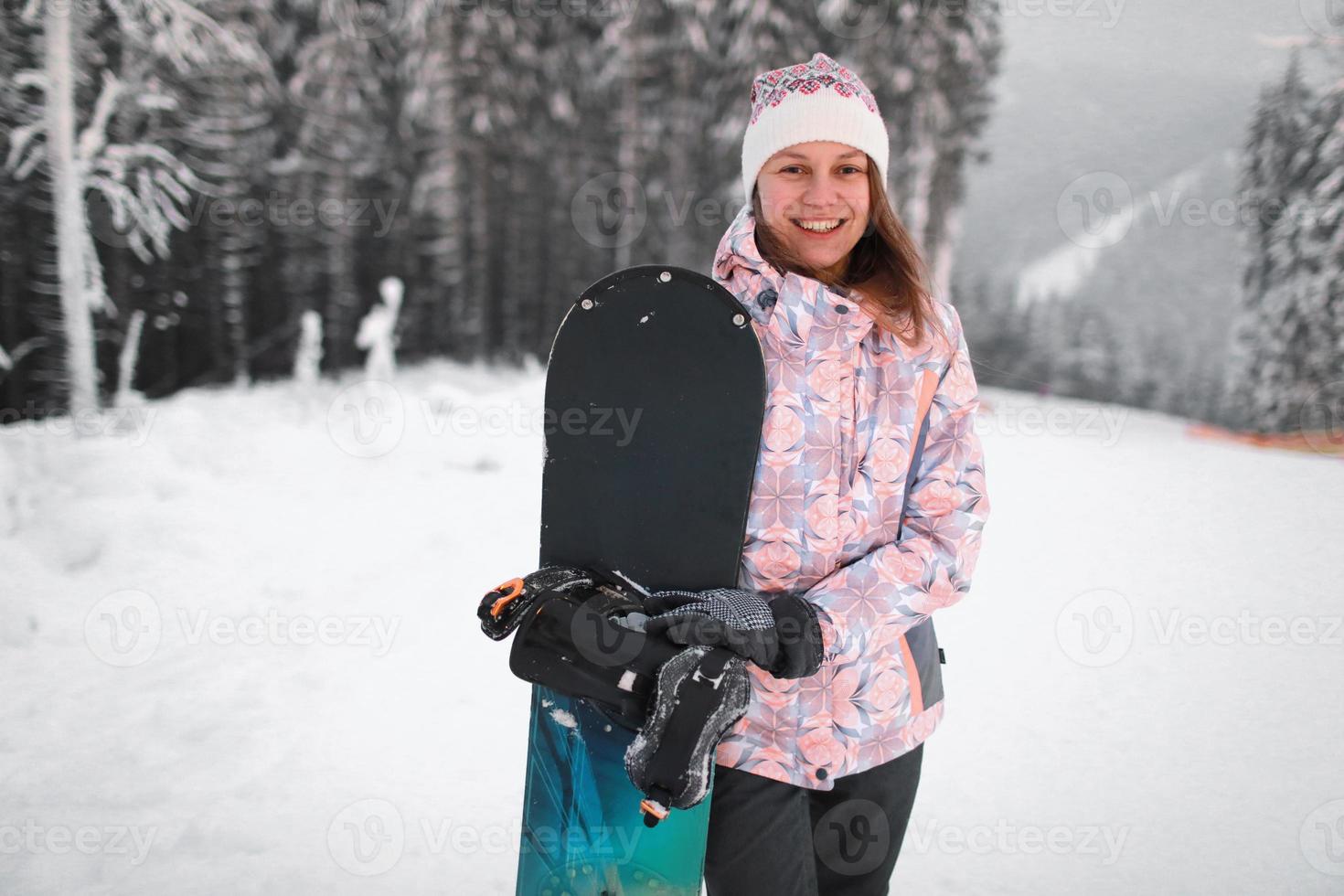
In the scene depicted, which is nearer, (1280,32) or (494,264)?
(1280,32)

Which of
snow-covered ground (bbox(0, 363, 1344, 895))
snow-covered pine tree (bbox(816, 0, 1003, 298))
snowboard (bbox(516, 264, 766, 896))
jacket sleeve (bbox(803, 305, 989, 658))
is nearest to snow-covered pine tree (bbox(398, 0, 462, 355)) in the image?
snow-covered ground (bbox(0, 363, 1344, 895))

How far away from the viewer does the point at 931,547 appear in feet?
4.19

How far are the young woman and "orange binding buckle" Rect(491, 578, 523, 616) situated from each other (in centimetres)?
26

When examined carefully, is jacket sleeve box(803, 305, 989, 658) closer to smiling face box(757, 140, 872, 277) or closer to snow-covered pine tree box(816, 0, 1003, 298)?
smiling face box(757, 140, 872, 277)

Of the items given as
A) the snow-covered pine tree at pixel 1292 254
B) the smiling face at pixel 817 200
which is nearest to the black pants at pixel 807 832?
the smiling face at pixel 817 200

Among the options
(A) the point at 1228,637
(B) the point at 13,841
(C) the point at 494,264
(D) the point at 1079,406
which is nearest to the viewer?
(B) the point at 13,841

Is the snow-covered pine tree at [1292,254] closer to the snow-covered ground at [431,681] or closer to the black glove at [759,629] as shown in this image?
the snow-covered ground at [431,681]

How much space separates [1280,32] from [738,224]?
7.76 m

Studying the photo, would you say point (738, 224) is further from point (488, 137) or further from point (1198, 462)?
point (488, 137)

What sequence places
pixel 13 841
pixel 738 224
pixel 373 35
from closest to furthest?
pixel 738 224, pixel 13 841, pixel 373 35

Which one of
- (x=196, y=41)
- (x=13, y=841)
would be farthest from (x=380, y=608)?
(x=196, y=41)

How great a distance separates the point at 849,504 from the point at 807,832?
0.60 metres

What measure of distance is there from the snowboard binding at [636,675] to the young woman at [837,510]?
5 cm

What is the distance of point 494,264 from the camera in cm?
1154
